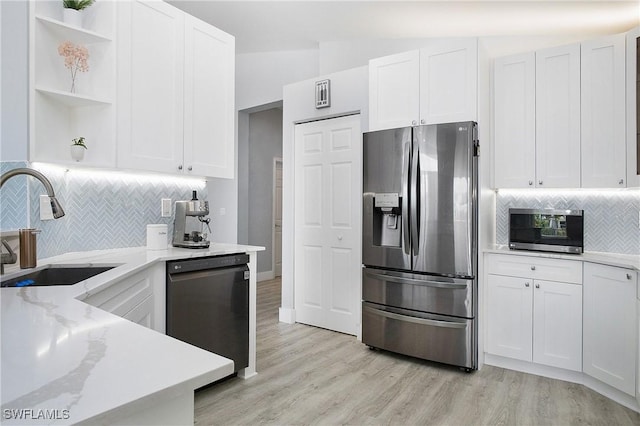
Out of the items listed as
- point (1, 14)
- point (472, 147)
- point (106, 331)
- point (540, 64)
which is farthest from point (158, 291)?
point (540, 64)

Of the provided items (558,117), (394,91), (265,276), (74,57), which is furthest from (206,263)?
(265,276)

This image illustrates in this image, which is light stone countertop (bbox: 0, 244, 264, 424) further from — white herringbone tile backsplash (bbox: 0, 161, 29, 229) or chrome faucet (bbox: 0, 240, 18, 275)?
white herringbone tile backsplash (bbox: 0, 161, 29, 229)

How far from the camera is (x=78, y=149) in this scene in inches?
91.7

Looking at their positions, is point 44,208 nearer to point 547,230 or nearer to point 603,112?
point 547,230

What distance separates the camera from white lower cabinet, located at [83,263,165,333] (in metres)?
1.68

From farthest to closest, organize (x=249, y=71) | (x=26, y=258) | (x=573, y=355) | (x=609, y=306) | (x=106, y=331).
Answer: (x=249, y=71), (x=573, y=355), (x=609, y=306), (x=26, y=258), (x=106, y=331)

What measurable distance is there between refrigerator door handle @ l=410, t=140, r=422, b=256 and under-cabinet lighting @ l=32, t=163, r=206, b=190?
5.76ft

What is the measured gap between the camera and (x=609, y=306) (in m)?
2.61

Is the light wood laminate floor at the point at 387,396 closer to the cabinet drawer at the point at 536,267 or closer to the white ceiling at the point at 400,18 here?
the cabinet drawer at the point at 536,267

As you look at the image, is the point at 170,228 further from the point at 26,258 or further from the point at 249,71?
the point at 249,71

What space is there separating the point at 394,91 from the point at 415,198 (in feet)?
3.22

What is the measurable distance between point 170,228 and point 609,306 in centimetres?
319

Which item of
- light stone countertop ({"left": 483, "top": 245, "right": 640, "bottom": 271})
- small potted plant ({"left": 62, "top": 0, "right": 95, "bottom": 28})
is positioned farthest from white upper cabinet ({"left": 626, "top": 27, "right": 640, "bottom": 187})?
small potted plant ({"left": 62, "top": 0, "right": 95, "bottom": 28})

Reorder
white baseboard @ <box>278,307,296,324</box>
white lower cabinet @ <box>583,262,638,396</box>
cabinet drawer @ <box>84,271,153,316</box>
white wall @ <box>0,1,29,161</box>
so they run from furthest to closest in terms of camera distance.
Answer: white baseboard @ <box>278,307,296,324</box>, white lower cabinet @ <box>583,262,638,396</box>, white wall @ <box>0,1,29,161</box>, cabinet drawer @ <box>84,271,153,316</box>
